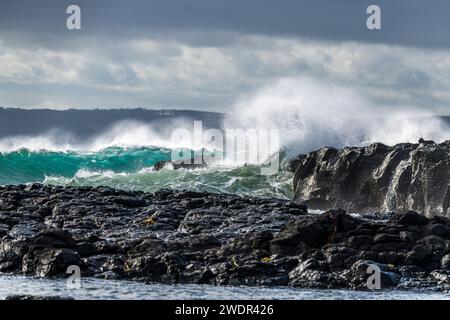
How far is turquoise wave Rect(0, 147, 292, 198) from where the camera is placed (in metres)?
57.8

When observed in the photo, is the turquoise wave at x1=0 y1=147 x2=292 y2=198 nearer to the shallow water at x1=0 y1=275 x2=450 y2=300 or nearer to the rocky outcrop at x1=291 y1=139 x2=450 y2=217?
the rocky outcrop at x1=291 y1=139 x2=450 y2=217

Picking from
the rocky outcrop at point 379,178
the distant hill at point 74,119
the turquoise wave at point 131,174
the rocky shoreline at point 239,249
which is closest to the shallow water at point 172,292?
the rocky shoreline at point 239,249

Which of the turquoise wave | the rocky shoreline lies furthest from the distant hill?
the rocky shoreline

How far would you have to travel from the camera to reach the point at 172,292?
1041 inches

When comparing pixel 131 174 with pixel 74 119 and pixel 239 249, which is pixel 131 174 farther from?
pixel 74 119

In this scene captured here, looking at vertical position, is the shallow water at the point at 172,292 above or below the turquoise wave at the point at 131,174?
below

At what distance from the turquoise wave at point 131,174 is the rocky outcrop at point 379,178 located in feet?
17.5

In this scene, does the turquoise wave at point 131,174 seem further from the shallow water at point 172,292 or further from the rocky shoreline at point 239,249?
the shallow water at point 172,292

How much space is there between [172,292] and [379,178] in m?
21.1

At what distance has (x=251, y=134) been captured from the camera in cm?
7106

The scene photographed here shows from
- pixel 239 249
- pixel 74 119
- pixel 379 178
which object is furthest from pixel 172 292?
pixel 74 119

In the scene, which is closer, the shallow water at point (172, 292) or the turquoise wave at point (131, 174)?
the shallow water at point (172, 292)

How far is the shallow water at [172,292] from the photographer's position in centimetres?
2566

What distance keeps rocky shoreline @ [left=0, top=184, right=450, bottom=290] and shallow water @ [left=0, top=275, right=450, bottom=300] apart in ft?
2.54
